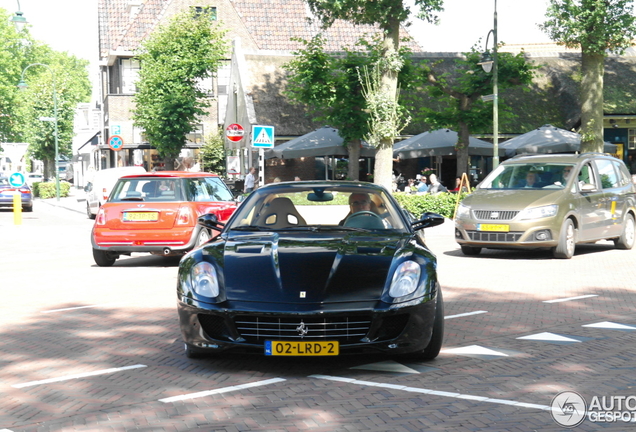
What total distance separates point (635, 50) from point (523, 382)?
42914mm

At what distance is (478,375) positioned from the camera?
5.85m

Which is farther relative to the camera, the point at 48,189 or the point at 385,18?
the point at 48,189

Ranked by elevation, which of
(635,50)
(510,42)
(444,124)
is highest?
(510,42)

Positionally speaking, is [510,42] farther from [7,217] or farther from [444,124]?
[7,217]

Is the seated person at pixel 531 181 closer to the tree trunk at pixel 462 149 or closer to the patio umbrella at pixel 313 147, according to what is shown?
the tree trunk at pixel 462 149

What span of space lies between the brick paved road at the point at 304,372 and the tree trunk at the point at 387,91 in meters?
14.3

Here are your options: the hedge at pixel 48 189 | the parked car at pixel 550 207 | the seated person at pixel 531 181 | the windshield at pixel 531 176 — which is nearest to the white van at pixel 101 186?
the windshield at pixel 531 176

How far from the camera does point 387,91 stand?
25047 millimetres

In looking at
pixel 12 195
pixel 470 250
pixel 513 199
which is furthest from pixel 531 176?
pixel 12 195

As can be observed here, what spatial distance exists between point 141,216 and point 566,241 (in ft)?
23.3

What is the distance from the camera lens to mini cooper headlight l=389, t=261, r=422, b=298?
229 inches

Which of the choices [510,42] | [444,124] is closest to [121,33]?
[444,124]

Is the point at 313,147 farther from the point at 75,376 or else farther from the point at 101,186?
the point at 75,376

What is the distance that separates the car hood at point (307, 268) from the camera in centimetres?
573
